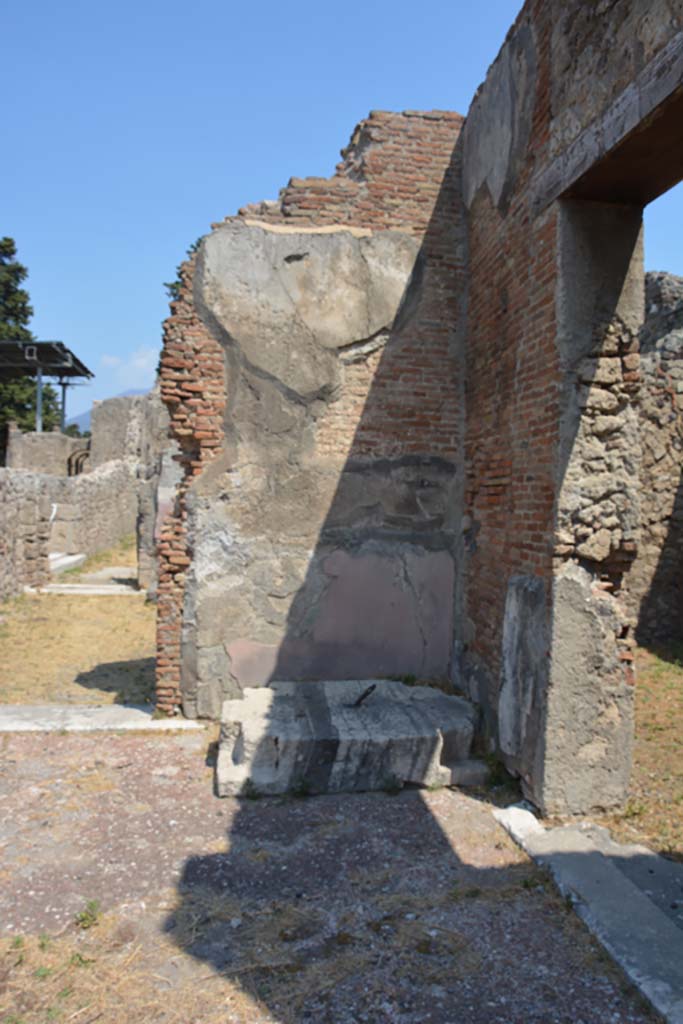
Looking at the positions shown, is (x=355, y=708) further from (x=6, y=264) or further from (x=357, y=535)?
(x=6, y=264)

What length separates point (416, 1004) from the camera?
8.12ft

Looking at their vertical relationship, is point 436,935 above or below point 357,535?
below

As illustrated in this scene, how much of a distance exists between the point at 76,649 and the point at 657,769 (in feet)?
20.8

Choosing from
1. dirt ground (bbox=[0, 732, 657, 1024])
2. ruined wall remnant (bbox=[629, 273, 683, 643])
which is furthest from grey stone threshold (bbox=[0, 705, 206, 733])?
ruined wall remnant (bbox=[629, 273, 683, 643])

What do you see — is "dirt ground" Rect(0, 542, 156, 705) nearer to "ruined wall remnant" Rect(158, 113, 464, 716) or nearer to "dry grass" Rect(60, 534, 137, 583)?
"ruined wall remnant" Rect(158, 113, 464, 716)

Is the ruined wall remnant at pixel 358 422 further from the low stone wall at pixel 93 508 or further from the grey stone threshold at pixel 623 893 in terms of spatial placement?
the low stone wall at pixel 93 508

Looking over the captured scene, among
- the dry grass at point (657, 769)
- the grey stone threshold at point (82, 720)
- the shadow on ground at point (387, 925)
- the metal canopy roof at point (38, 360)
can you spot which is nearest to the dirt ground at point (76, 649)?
the grey stone threshold at point (82, 720)

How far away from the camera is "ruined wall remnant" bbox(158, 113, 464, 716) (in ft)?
17.3

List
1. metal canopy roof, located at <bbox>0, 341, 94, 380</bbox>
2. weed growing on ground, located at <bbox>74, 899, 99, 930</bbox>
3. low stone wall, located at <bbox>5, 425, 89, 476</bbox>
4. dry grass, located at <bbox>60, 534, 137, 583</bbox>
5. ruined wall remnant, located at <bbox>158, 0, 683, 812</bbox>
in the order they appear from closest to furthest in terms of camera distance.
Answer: weed growing on ground, located at <bbox>74, 899, 99, 930</bbox> < ruined wall remnant, located at <bbox>158, 0, 683, 812</bbox> < dry grass, located at <bbox>60, 534, 137, 583</bbox> < low stone wall, located at <bbox>5, 425, 89, 476</bbox> < metal canopy roof, located at <bbox>0, 341, 94, 380</bbox>

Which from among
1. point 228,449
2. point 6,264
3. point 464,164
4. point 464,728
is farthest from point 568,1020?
point 6,264

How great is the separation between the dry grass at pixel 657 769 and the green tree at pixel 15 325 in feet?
89.5

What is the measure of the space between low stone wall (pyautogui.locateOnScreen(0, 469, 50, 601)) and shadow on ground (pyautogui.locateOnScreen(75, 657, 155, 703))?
423 cm

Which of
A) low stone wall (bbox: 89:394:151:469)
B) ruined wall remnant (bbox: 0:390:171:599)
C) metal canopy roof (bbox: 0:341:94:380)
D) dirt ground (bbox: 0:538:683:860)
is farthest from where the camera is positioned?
metal canopy roof (bbox: 0:341:94:380)

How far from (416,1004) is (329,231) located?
4921 millimetres
